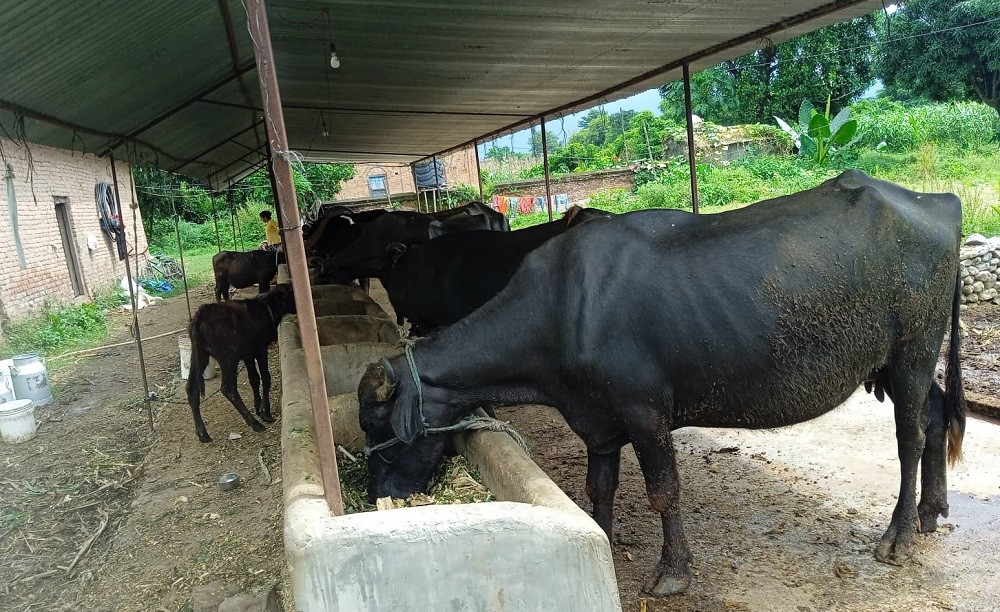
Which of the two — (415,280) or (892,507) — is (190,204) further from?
(892,507)

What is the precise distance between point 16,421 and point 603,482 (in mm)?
5891

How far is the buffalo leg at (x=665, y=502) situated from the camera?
3.42 m

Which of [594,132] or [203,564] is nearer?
[203,564]

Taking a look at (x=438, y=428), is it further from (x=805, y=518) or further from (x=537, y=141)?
(x=537, y=141)

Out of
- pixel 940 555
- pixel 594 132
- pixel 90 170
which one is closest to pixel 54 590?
pixel 940 555

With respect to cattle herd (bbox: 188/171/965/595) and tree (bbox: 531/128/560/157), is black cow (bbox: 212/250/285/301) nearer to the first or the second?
Result: tree (bbox: 531/128/560/157)

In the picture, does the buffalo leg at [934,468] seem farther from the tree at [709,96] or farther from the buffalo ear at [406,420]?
the tree at [709,96]

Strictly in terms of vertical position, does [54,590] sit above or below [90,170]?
below

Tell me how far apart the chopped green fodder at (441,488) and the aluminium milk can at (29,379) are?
5.14 metres

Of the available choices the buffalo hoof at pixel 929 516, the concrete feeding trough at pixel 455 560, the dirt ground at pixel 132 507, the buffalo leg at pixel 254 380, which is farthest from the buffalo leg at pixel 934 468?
the buffalo leg at pixel 254 380

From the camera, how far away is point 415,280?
7348 mm

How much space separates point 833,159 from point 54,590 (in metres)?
22.1

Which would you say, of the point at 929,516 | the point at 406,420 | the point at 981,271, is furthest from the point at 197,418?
the point at 981,271

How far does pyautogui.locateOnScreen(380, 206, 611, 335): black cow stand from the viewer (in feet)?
21.7
